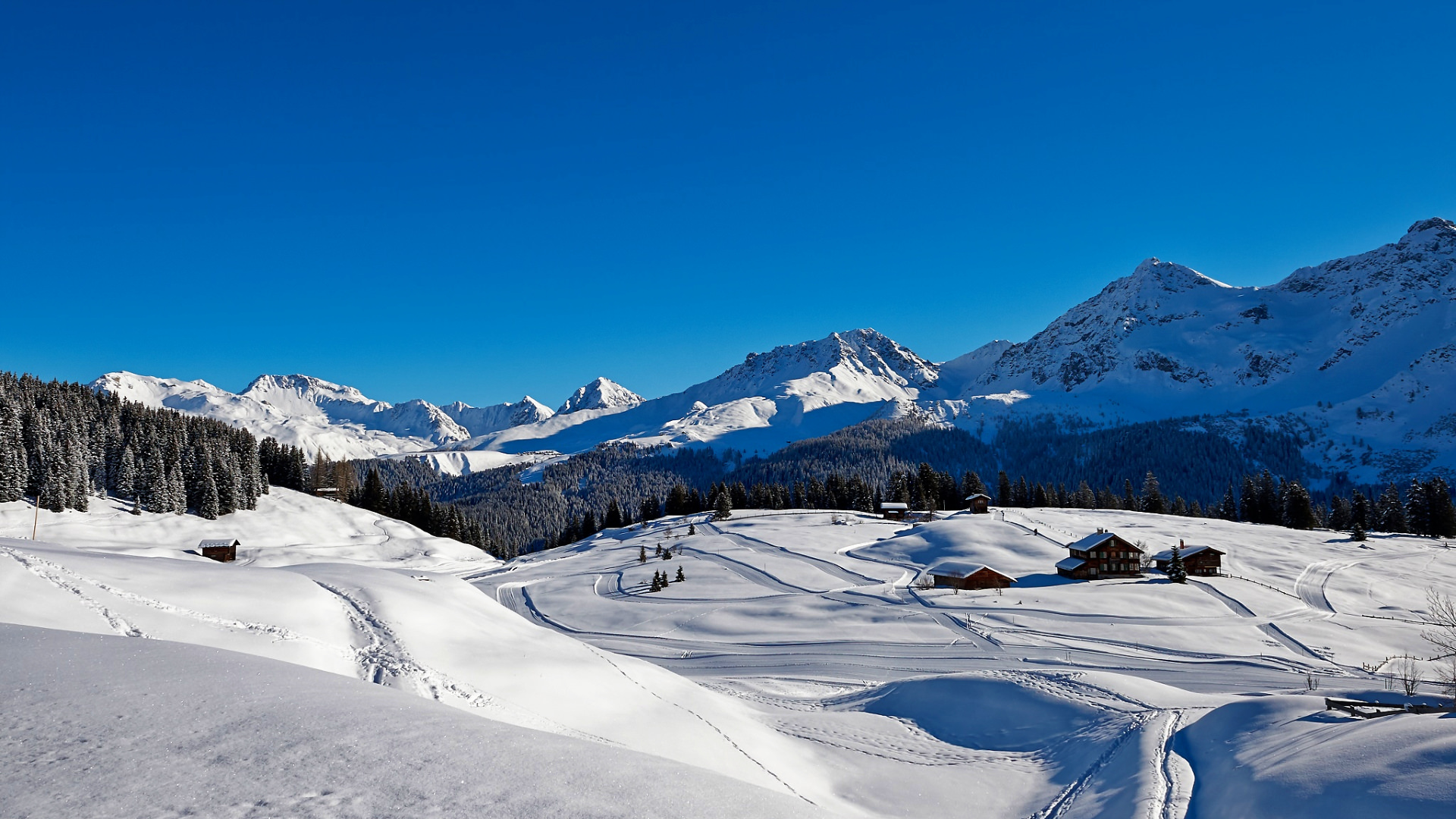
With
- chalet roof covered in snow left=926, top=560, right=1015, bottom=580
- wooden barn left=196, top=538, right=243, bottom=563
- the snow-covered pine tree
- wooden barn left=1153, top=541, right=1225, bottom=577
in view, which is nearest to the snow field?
chalet roof covered in snow left=926, top=560, right=1015, bottom=580

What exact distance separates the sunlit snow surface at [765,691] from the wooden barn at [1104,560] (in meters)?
4.94

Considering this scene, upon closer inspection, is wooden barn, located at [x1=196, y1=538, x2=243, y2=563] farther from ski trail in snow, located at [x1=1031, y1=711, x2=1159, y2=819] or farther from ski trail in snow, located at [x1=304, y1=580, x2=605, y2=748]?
ski trail in snow, located at [x1=1031, y1=711, x2=1159, y2=819]

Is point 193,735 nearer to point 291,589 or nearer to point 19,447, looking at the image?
point 291,589

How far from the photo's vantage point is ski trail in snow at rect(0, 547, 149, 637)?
13.5 meters

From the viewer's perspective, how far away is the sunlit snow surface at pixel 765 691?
730 centimetres

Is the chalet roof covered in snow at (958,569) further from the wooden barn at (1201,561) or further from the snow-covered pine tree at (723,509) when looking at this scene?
the snow-covered pine tree at (723,509)

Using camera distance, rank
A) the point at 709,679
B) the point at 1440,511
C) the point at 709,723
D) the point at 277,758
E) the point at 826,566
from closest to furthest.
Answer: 1. the point at 277,758
2. the point at 709,723
3. the point at 709,679
4. the point at 826,566
5. the point at 1440,511

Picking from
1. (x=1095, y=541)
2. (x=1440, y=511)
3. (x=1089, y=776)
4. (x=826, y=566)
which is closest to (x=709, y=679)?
(x=1089, y=776)

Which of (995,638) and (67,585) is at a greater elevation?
(67,585)

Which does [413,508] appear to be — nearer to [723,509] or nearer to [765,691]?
[723,509]

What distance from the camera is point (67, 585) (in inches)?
592

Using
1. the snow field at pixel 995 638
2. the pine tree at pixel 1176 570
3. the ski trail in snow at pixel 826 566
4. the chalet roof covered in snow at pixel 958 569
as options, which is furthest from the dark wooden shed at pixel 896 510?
the pine tree at pixel 1176 570

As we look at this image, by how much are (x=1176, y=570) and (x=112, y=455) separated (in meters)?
103

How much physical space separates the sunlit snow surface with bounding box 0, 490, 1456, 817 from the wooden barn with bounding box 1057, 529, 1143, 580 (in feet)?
16.2
